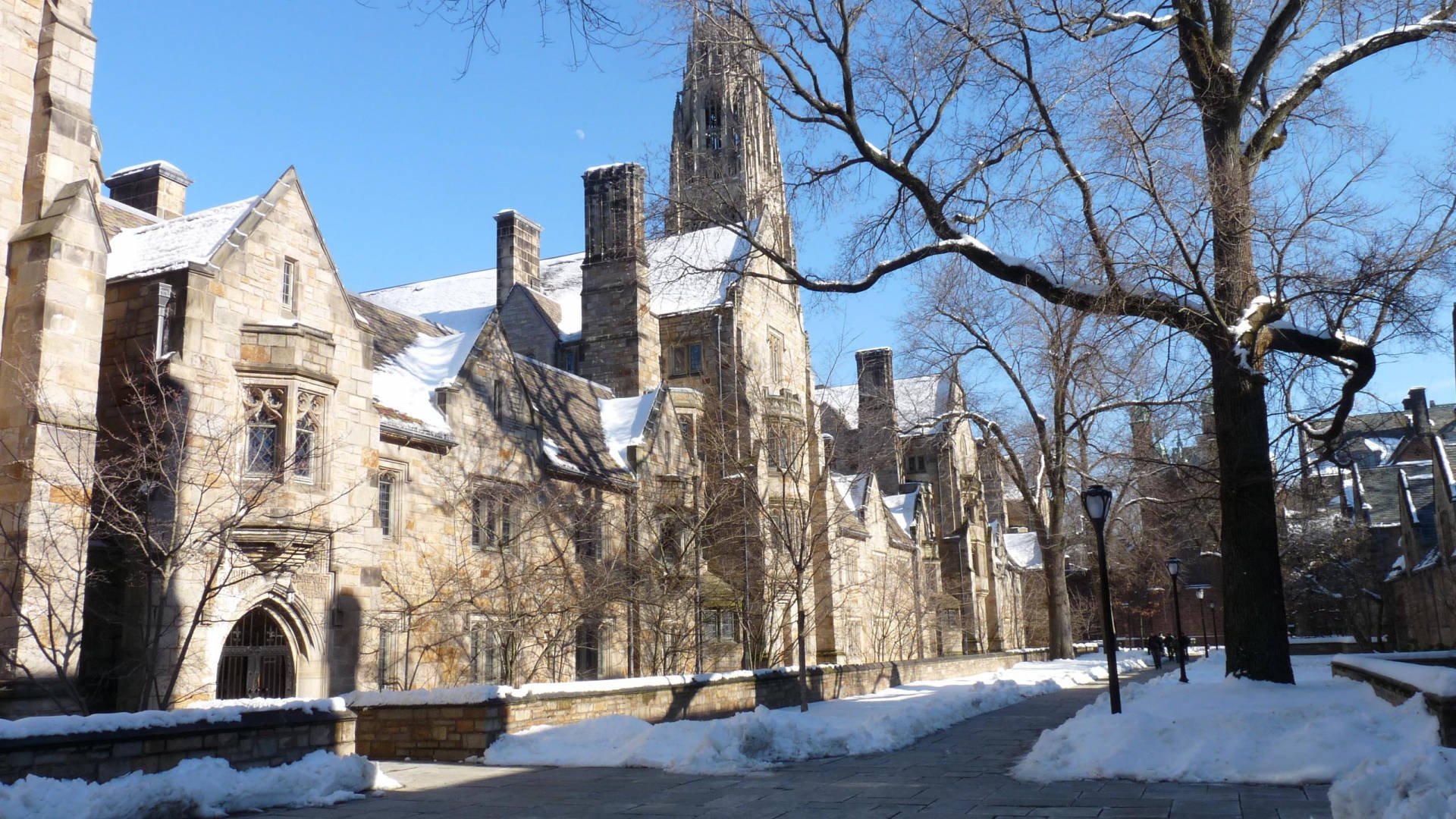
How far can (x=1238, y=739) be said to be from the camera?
34.7ft

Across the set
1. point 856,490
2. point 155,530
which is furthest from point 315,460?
point 856,490

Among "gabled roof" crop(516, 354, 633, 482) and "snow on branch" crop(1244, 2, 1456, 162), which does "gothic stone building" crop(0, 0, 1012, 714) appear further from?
"snow on branch" crop(1244, 2, 1456, 162)

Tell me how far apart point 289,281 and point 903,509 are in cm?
4165

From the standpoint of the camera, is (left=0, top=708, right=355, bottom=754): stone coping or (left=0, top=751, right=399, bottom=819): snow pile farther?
(left=0, top=708, right=355, bottom=754): stone coping

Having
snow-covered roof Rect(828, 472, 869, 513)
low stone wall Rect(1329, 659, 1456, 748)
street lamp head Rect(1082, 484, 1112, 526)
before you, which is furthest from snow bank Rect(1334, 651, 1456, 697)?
snow-covered roof Rect(828, 472, 869, 513)

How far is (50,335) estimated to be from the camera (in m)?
15.8

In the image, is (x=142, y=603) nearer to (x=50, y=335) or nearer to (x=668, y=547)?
(x=50, y=335)

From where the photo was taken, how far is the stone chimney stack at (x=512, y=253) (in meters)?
38.3

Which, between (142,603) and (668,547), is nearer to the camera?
(142,603)

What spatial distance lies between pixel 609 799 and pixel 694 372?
27.2 metres

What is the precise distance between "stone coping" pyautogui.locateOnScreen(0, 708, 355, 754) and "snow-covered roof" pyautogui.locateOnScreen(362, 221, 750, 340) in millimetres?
21338

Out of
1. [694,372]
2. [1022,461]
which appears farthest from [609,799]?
[1022,461]

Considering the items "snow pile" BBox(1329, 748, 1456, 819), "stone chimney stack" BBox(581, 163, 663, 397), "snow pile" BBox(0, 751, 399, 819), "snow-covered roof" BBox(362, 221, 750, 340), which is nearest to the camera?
"snow pile" BBox(1329, 748, 1456, 819)

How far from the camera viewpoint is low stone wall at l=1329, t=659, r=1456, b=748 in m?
8.34
